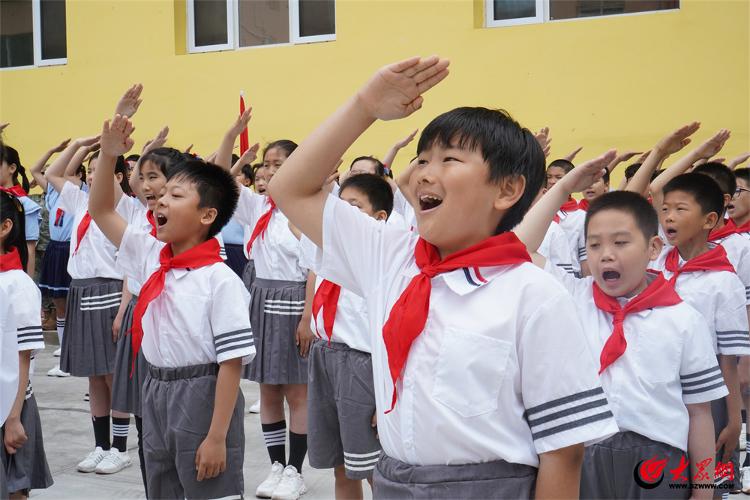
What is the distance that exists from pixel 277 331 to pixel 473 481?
289cm

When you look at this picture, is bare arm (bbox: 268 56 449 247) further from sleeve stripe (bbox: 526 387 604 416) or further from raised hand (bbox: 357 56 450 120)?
sleeve stripe (bbox: 526 387 604 416)

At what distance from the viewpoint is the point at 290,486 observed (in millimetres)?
3729

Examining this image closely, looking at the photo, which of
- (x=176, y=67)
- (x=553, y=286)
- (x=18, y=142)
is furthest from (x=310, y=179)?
(x=18, y=142)

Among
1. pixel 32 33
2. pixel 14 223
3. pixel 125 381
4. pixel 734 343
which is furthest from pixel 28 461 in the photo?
pixel 32 33

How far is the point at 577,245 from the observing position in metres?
5.79

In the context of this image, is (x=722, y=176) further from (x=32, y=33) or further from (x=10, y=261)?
(x=32, y=33)

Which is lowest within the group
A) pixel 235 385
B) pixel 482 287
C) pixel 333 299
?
pixel 235 385

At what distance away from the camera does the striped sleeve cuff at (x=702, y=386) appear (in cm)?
223

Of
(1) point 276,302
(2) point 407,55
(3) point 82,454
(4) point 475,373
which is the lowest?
(3) point 82,454

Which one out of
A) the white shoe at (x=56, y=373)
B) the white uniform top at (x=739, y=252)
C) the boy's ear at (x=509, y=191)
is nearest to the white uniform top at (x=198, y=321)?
the boy's ear at (x=509, y=191)

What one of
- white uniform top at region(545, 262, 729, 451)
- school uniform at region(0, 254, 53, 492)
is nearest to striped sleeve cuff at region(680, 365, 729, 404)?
white uniform top at region(545, 262, 729, 451)

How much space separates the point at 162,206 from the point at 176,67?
5.54m

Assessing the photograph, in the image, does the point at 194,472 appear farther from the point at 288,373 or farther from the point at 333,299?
the point at 288,373

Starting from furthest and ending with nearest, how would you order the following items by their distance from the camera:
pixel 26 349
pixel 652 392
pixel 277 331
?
pixel 277 331
pixel 26 349
pixel 652 392
